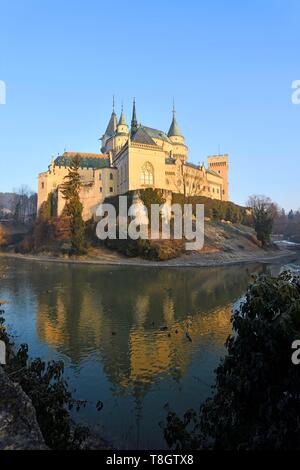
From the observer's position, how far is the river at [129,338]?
373 inches

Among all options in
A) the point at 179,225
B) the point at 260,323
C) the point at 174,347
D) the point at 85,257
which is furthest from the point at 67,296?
the point at 179,225

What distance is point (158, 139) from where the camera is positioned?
77625mm

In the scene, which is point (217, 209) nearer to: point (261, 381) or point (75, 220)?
point (75, 220)

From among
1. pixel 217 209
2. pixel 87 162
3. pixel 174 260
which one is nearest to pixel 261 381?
pixel 174 260

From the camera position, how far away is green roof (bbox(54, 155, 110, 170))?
2876 inches

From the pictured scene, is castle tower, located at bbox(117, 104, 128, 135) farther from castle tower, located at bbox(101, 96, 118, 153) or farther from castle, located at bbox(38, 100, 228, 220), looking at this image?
castle tower, located at bbox(101, 96, 118, 153)

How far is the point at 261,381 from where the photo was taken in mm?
5480

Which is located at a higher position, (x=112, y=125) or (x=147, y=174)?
(x=112, y=125)

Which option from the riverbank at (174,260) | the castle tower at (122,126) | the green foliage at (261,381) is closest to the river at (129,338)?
the green foliage at (261,381)

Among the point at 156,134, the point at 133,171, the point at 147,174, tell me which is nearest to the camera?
the point at 133,171

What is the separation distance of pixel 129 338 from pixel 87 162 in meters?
63.8

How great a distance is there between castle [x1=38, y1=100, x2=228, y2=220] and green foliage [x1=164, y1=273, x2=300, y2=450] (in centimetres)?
5333

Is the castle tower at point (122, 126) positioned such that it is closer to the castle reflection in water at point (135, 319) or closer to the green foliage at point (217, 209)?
the green foliage at point (217, 209)

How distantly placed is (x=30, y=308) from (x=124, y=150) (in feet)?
147
